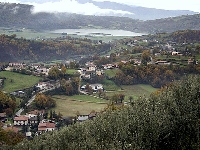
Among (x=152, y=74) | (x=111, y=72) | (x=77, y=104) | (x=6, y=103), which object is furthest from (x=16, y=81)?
(x=152, y=74)

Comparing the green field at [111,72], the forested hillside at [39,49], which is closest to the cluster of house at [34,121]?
the green field at [111,72]

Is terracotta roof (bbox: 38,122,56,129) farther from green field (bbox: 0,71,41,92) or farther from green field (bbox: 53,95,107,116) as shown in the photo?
green field (bbox: 0,71,41,92)

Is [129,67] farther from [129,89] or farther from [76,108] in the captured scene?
[76,108]

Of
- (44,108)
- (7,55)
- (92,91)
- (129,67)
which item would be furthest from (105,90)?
(7,55)

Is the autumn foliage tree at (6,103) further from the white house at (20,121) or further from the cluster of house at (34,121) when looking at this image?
the white house at (20,121)

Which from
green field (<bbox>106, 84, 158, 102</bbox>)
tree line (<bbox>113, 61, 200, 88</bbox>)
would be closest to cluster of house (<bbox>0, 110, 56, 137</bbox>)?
green field (<bbox>106, 84, 158, 102</bbox>)

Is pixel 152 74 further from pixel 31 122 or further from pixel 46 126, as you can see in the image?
pixel 46 126
